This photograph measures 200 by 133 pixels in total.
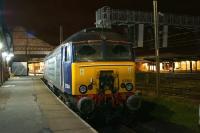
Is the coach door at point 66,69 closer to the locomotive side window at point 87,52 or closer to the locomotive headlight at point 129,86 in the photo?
the locomotive side window at point 87,52

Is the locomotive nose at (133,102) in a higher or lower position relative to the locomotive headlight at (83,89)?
lower

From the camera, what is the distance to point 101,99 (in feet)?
46.6

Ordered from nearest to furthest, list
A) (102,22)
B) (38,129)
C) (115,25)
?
(38,129) < (102,22) < (115,25)

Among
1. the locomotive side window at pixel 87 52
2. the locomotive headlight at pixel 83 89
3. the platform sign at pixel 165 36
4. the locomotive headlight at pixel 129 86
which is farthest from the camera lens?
the platform sign at pixel 165 36

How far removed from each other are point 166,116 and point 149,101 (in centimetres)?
423

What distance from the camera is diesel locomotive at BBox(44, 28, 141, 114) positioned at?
14133 mm

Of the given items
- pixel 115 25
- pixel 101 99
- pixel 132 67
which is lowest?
pixel 101 99

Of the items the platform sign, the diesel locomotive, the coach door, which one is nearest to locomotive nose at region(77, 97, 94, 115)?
the diesel locomotive

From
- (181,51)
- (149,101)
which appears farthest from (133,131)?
(181,51)

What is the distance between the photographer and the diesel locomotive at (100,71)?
556 inches

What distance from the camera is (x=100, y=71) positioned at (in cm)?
1422

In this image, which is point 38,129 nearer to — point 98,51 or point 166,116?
point 98,51

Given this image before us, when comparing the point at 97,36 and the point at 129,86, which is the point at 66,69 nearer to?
the point at 97,36

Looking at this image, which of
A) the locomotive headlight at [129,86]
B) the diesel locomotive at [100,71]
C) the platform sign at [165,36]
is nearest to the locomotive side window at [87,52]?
the diesel locomotive at [100,71]
